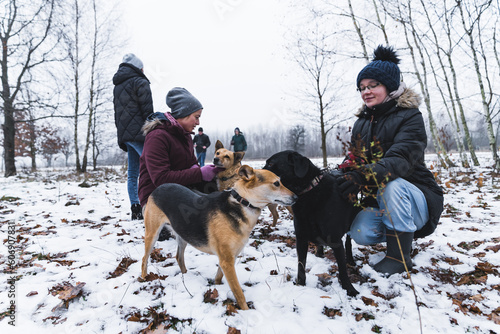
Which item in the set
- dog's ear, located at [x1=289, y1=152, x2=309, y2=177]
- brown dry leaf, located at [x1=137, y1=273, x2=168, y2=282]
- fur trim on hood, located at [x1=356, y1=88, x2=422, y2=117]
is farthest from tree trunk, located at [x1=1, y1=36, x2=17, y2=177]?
fur trim on hood, located at [x1=356, y1=88, x2=422, y2=117]

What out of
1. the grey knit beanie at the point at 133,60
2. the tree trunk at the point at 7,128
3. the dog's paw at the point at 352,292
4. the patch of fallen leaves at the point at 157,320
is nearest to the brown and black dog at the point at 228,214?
the patch of fallen leaves at the point at 157,320

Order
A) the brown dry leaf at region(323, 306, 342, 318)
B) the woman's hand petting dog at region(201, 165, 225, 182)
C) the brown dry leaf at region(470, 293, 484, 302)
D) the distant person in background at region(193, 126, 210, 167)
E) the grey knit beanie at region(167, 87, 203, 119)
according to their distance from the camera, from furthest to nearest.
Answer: the distant person in background at region(193, 126, 210, 167) → the woman's hand petting dog at region(201, 165, 225, 182) → the grey knit beanie at region(167, 87, 203, 119) → the brown dry leaf at region(470, 293, 484, 302) → the brown dry leaf at region(323, 306, 342, 318)

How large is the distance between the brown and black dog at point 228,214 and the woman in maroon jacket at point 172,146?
0.73 meters

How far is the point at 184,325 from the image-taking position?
202 centimetres

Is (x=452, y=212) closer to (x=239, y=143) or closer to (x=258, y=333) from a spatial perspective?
(x=258, y=333)

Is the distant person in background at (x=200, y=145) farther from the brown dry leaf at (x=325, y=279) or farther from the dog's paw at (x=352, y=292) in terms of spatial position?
the dog's paw at (x=352, y=292)

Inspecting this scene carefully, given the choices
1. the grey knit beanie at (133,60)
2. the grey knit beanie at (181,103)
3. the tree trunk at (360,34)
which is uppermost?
the tree trunk at (360,34)

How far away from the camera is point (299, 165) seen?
270cm

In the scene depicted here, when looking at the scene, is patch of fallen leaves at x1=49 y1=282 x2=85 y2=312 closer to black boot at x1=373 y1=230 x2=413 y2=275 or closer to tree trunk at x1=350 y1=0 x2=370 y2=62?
black boot at x1=373 y1=230 x2=413 y2=275

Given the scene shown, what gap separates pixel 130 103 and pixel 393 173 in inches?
187

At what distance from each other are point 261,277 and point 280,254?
2.42 ft

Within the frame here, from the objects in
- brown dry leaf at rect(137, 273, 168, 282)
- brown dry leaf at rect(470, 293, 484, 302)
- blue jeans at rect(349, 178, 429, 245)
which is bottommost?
brown dry leaf at rect(137, 273, 168, 282)

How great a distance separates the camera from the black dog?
2.48 m

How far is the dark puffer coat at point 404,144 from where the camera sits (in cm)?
257
